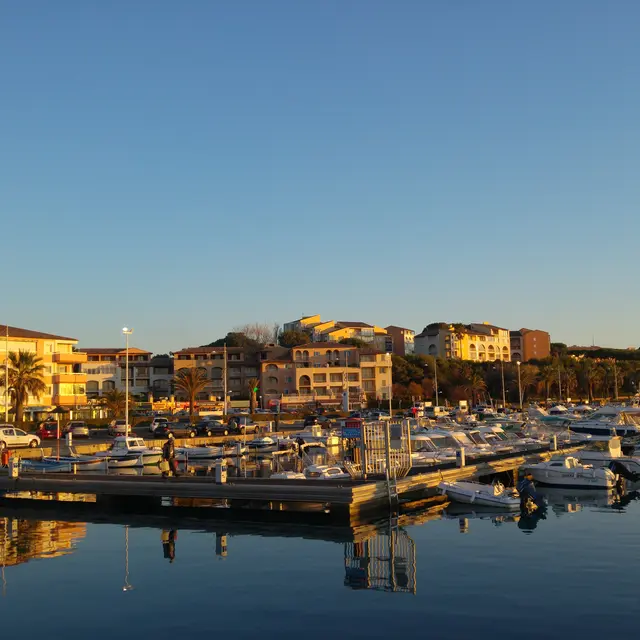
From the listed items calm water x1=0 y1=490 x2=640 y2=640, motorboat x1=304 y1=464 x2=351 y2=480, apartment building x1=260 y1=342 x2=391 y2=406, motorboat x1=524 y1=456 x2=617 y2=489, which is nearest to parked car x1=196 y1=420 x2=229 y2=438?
motorboat x1=304 y1=464 x2=351 y2=480

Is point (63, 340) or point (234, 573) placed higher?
point (63, 340)

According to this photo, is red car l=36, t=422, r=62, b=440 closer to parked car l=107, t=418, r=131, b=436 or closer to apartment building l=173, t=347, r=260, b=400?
parked car l=107, t=418, r=131, b=436

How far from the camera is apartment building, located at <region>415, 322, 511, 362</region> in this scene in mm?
180125

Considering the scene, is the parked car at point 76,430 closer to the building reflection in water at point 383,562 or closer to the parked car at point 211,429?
the parked car at point 211,429

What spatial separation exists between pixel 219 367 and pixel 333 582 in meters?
120

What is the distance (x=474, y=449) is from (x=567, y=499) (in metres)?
16.0

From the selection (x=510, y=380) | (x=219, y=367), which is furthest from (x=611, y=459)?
(x=510, y=380)

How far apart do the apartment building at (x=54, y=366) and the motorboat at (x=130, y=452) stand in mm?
46944

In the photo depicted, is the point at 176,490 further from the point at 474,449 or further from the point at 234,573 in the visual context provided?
the point at 474,449

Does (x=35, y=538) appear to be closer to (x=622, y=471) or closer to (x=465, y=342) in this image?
(x=622, y=471)

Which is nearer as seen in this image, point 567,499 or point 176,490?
point 176,490

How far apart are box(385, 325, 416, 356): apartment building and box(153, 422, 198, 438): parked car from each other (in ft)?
332

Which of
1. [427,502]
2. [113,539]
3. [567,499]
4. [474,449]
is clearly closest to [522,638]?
[113,539]

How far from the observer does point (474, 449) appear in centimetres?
5303
